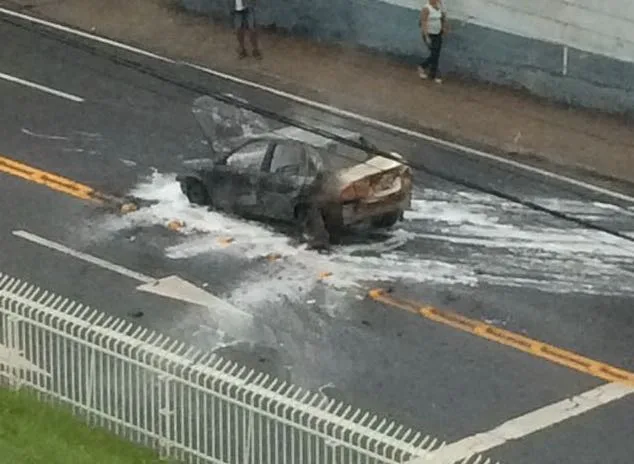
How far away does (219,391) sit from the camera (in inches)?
619

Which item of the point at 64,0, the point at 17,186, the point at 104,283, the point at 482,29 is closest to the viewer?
the point at 104,283

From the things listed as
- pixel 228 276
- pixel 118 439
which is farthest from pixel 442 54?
pixel 118 439

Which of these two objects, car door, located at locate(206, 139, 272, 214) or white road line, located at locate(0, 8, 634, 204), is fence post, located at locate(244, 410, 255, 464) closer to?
car door, located at locate(206, 139, 272, 214)

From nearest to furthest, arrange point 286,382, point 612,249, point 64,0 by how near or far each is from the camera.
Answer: point 286,382 → point 612,249 → point 64,0

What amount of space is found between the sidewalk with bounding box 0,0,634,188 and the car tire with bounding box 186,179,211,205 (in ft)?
15.1

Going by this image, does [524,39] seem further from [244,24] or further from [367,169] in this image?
[367,169]

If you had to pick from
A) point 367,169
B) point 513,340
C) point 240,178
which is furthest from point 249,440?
point 240,178

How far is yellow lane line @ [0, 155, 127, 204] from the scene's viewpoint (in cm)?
2444

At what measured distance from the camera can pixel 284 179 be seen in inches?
914

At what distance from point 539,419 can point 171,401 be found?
3.93 meters

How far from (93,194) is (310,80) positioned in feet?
19.9

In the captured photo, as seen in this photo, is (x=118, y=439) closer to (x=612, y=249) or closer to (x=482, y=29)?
(x=612, y=249)

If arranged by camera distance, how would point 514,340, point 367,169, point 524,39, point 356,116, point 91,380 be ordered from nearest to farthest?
point 91,380 < point 514,340 < point 367,169 < point 356,116 < point 524,39

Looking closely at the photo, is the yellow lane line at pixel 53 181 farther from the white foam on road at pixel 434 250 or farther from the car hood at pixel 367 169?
the car hood at pixel 367 169
